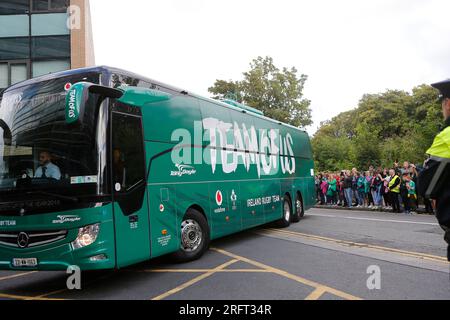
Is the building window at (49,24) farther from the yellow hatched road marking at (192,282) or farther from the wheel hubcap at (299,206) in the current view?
the yellow hatched road marking at (192,282)

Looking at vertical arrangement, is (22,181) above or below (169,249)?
above

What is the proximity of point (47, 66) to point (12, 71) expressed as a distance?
1615mm

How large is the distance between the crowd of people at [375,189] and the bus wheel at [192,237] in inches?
374

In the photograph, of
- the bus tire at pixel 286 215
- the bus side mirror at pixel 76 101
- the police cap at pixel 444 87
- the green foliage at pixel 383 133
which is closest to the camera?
the police cap at pixel 444 87

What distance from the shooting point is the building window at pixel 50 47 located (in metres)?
19.8

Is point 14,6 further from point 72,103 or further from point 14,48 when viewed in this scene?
point 72,103

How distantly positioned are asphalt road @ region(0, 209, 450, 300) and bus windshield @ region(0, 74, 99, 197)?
5.43 ft

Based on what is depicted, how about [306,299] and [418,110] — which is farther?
[418,110]

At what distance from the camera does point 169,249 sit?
22.7 feet

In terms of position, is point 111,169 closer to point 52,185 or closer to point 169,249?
point 52,185

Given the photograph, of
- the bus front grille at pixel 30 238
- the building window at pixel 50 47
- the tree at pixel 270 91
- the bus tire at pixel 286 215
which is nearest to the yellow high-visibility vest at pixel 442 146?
the bus front grille at pixel 30 238

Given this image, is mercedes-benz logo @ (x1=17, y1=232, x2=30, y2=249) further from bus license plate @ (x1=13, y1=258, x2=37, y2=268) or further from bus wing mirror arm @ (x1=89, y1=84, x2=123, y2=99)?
bus wing mirror arm @ (x1=89, y1=84, x2=123, y2=99)
